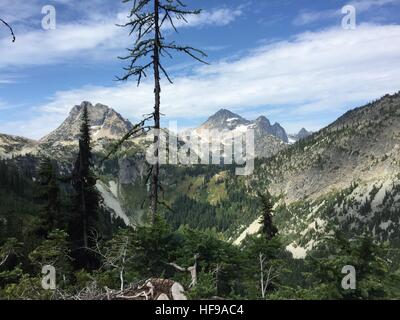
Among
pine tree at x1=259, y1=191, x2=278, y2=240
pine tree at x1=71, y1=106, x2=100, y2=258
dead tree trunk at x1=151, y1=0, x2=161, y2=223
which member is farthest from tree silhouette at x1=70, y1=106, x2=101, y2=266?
dead tree trunk at x1=151, y1=0, x2=161, y2=223

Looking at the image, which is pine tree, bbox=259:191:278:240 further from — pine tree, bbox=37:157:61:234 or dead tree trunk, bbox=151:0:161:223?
dead tree trunk, bbox=151:0:161:223

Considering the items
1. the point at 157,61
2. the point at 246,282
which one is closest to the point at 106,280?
the point at 246,282

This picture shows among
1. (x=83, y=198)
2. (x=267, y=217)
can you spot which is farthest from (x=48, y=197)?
(x=267, y=217)

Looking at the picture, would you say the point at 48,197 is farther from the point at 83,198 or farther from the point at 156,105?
the point at 156,105

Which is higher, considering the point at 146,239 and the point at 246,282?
the point at 146,239

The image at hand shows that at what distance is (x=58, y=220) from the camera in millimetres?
36906

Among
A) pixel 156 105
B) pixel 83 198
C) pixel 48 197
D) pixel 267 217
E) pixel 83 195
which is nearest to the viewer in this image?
pixel 156 105

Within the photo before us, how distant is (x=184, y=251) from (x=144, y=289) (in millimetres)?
5278

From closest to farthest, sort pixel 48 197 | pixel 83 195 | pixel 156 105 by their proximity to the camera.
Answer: pixel 156 105 < pixel 48 197 < pixel 83 195

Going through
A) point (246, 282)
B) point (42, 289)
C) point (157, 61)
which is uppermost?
point (157, 61)

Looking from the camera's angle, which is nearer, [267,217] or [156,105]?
[156,105]

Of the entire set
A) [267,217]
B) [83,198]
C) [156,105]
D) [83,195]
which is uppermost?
[156,105]
